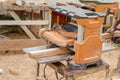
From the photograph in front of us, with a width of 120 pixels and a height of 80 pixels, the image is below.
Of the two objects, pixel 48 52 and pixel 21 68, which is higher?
pixel 48 52

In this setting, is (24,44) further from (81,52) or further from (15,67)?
(81,52)

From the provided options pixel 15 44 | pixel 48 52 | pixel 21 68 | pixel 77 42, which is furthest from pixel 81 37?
pixel 15 44

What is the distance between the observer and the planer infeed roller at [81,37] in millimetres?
2293

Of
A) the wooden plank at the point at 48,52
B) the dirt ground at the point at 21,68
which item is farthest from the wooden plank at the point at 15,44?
the wooden plank at the point at 48,52

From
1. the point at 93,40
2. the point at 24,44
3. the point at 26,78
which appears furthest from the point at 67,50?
the point at 24,44

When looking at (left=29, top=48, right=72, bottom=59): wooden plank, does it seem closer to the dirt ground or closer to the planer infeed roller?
the planer infeed roller

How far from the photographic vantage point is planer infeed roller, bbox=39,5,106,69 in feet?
7.52

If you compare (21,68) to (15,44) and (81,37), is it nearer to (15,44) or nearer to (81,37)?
(15,44)

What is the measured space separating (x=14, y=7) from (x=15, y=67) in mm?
1218

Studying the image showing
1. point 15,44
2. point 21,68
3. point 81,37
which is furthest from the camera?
point 15,44

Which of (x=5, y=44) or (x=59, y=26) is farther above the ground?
(x=59, y=26)

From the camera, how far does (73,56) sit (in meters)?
2.45

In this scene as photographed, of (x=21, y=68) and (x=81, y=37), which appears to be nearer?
(x=81, y=37)

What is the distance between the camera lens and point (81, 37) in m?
2.31
